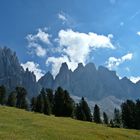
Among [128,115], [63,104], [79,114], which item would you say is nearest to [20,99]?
[63,104]

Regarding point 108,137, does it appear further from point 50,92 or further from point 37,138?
point 50,92

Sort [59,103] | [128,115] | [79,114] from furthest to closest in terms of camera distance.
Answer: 1. [79,114]
2. [128,115]
3. [59,103]

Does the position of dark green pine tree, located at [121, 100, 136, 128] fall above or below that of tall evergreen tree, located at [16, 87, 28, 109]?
below

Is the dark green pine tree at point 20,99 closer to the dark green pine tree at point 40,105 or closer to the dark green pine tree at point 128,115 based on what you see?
the dark green pine tree at point 40,105

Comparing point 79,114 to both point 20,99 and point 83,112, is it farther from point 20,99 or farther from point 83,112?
point 20,99

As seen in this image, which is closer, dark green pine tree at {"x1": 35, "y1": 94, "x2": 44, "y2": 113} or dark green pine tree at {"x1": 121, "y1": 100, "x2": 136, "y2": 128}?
dark green pine tree at {"x1": 35, "y1": 94, "x2": 44, "y2": 113}

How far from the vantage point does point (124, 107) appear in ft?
453

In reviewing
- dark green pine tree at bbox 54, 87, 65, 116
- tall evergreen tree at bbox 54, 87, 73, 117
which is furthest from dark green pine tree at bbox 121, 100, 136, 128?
dark green pine tree at bbox 54, 87, 65, 116

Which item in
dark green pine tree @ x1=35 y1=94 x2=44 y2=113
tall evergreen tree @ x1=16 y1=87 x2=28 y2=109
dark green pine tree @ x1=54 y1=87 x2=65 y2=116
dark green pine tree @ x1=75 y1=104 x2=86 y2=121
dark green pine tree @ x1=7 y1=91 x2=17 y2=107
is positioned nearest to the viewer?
dark green pine tree @ x1=54 y1=87 x2=65 y2=116

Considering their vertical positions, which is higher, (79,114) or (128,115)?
(128,115)

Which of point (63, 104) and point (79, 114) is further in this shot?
point (79, 114)

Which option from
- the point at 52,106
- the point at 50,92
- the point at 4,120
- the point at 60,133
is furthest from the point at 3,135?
the point at 50,92

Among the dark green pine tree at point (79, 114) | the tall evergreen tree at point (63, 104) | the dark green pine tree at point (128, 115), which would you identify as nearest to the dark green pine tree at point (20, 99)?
the tall evergreen tree at point (63, 104)

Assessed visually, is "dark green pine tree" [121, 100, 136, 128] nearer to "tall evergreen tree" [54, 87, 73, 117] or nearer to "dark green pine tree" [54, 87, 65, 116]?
"tall evergreen tree" [54, 87, 73, 117]
